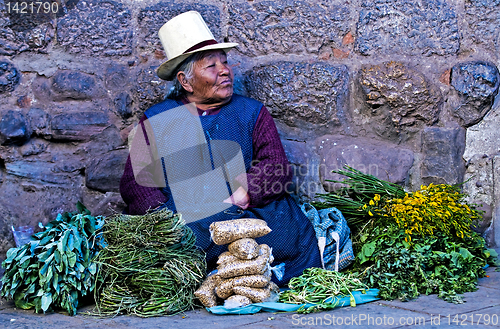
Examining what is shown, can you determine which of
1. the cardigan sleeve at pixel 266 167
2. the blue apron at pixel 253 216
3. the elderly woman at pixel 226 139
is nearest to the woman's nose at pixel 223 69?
the elderly woman at pixel 226 139

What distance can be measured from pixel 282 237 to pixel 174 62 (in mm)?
1288

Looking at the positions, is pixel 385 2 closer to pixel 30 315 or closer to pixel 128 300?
pixel 128 300

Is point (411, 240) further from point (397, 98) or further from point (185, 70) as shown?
point (185, 70)

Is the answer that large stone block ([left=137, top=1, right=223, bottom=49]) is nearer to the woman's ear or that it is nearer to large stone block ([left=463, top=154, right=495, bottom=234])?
the woman's ear

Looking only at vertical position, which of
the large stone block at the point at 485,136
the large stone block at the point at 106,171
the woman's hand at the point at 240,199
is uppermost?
the large stone block at the point at 485,136

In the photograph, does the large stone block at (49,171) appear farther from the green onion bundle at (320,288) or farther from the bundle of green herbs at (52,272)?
the green onion bundle at (320,288)

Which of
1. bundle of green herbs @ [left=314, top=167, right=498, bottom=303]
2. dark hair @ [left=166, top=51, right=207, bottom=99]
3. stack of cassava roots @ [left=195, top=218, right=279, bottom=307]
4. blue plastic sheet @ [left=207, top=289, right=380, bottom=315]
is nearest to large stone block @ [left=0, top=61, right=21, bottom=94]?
dark hair @ [left=166, top=51, right=207, bottom=99]

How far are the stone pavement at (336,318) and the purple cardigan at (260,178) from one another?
29.0 inches

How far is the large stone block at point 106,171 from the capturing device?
3.42 m

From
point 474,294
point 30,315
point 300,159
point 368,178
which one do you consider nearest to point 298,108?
point 300,159

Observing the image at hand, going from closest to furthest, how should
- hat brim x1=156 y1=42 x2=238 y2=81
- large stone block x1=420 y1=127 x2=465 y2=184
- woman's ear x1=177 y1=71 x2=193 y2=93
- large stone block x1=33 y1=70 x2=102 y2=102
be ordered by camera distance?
1. hat brim x1=156 y1=42 x2=238 y2=81
2. woman's ear x1=177 y1=71 x2=193 y2=93
3. large stone block x1=33 y1=70 x2=102 y2=102
4. large stone block x1=420 y1=127 x2=465 y2=184

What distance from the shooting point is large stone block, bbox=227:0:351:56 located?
353cm

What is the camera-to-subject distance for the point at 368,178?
330cm

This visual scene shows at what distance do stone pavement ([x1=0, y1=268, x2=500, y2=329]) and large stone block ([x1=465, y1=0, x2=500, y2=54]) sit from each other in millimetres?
1799
